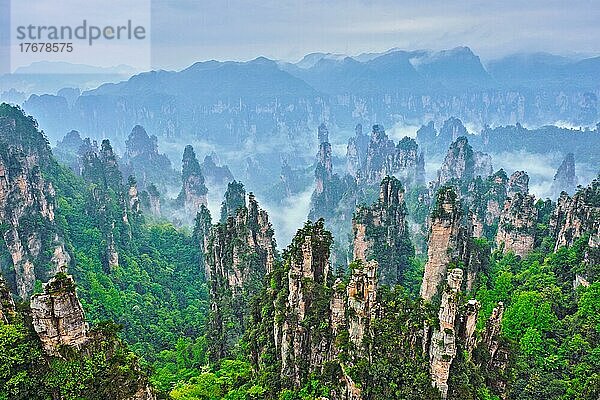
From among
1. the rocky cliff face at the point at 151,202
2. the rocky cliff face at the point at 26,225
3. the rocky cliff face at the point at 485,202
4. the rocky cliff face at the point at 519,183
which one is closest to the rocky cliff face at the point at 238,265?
the rocky cliff face at the point at 26,225

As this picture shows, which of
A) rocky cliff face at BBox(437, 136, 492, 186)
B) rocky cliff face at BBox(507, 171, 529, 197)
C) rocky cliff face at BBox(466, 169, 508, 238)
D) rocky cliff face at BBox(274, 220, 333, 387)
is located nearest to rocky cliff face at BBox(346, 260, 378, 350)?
rocky cliff face at BBox(274, 220, 333, 387)

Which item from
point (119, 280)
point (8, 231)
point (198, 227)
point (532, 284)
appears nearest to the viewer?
point (532, 284)

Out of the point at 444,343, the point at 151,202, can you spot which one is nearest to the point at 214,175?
the point at 151,202

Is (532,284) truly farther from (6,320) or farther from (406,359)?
(6,320)

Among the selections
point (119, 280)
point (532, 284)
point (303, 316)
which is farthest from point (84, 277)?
point (532, 284)

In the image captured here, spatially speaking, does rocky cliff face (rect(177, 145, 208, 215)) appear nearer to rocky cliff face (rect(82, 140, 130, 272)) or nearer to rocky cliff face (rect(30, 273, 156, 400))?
rocky cliff face (rect(82, 140, 130, 272))

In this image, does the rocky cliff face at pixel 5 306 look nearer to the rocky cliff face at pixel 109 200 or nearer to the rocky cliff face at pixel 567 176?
the rocky cliff face at pixel 109 200
